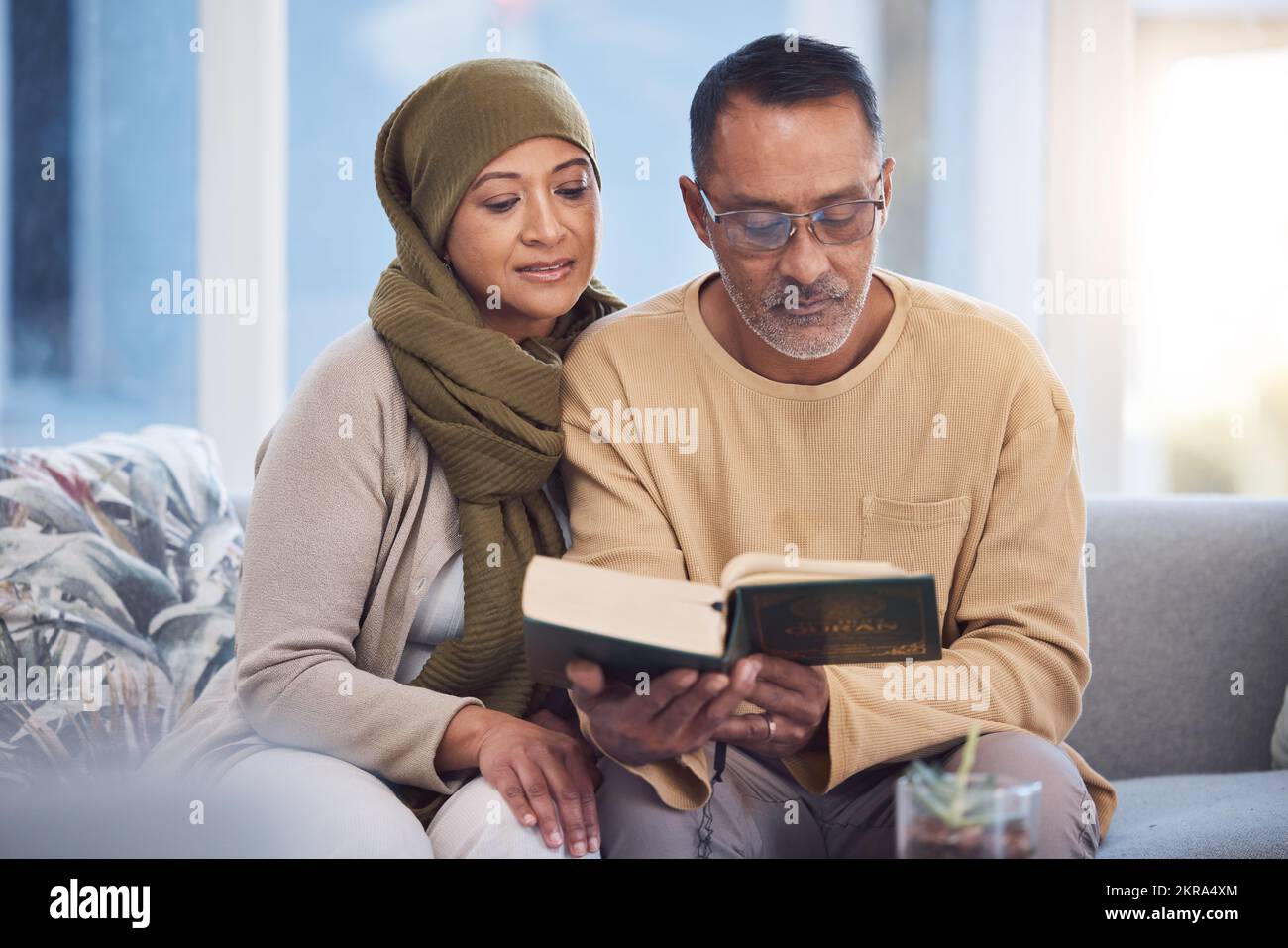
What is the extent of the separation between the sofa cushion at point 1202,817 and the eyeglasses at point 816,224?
2.82 ft

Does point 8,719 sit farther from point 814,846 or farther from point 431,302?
point 814,846

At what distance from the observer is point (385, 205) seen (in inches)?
68.6

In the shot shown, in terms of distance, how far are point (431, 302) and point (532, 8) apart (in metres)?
1.71

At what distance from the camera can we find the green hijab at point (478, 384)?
157 centimetres

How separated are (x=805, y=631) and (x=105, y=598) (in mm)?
1231

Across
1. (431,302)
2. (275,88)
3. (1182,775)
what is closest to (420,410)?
(431,302)

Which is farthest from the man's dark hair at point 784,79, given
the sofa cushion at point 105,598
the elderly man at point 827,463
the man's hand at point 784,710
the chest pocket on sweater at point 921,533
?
the sofa cushion at point 105,598

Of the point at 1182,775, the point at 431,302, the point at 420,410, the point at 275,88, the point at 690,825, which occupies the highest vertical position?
the point at 275,88

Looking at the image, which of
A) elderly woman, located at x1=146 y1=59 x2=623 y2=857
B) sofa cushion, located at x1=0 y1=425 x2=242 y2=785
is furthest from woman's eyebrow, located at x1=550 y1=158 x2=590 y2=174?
sofa cushion, located at x1=0 y1=425 x2=242 y2=785

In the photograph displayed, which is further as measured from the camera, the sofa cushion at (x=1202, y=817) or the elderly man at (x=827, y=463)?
the sofa cushion at (x=1202, y=817)

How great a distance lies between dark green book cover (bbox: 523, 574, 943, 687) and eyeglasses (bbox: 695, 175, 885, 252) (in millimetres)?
577

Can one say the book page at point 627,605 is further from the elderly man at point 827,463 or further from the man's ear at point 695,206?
the man's ear at point 695,206

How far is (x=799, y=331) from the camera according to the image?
1.56m
